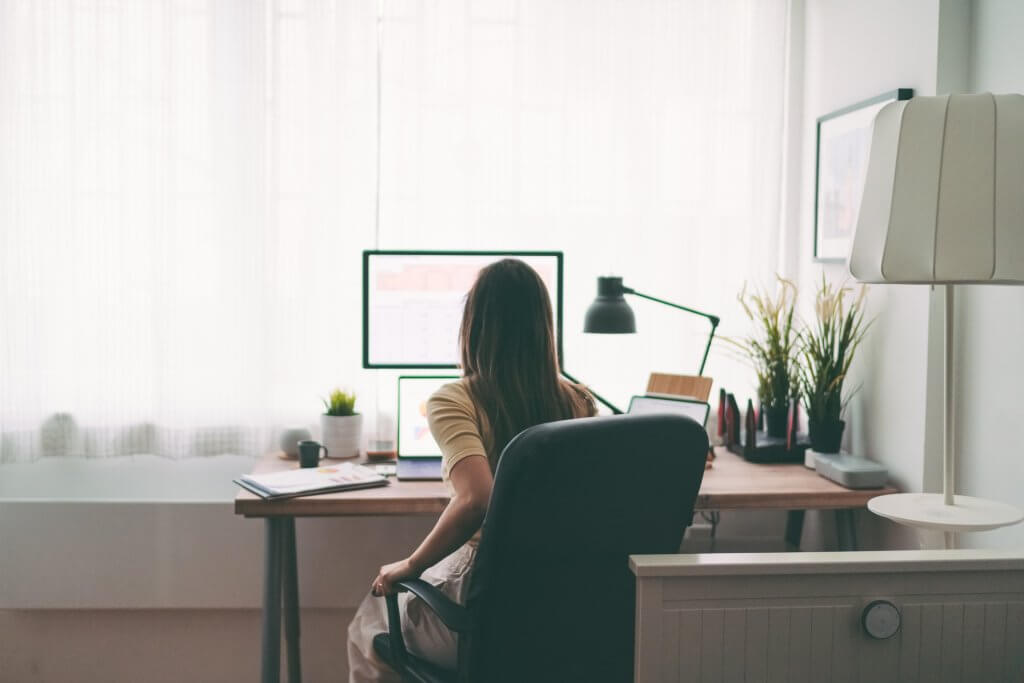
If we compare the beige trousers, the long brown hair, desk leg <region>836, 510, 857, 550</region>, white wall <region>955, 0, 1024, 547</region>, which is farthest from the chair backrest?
desk leg <region>836, 510, 857, 550</region>

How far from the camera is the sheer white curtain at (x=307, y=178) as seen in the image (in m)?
2.65

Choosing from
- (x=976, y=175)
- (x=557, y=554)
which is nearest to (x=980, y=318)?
(x=976, y=175)

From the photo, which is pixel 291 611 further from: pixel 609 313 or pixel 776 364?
pixel 776 364

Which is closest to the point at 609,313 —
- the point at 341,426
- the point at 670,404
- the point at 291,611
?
the point at 670,404

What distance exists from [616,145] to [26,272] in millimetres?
1699

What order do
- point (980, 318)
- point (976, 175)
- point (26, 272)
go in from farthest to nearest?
point (26, 272), point (980, 318), point (976, 175)

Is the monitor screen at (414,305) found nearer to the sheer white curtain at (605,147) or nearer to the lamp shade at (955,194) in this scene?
the sheer white curtain at (605,147)

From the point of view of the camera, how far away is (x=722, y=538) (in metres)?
2.89

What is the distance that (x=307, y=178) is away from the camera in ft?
8.84

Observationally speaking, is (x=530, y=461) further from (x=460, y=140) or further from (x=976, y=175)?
(x=460, y=140)

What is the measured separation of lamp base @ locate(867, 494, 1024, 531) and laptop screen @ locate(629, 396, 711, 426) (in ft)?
2.27

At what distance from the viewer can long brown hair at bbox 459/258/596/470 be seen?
71.6 inches

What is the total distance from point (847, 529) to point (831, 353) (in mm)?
462

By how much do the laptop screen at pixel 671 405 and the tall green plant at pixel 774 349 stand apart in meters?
0.24
